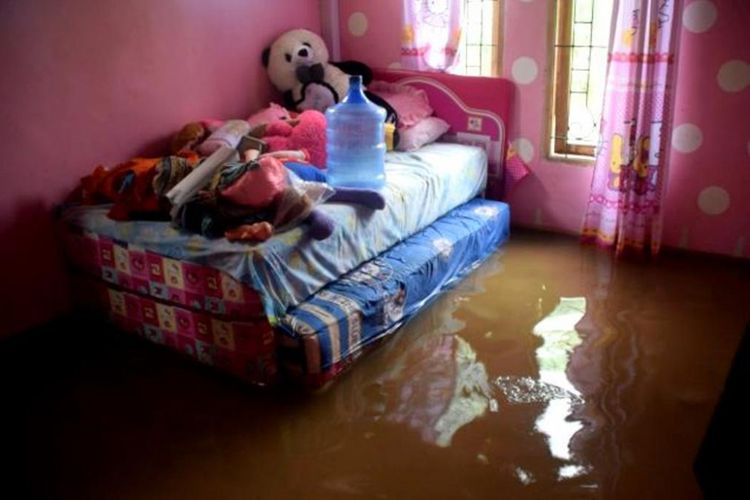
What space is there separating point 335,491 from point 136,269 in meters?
1.18

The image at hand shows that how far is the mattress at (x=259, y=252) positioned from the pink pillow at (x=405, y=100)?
0.55 metres

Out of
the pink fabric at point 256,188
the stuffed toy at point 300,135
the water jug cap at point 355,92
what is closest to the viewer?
the pink fabric at point 256,188

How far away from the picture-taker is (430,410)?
87.7 inches

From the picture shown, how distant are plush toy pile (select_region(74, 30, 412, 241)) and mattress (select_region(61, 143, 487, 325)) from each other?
0.05 m

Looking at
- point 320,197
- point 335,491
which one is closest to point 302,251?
point 320,197

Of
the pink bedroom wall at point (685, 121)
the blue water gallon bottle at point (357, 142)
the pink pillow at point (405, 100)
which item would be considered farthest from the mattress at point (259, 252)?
the pink bedroom wall at point (685, 121)

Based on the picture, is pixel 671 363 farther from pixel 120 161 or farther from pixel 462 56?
pixel 120 161

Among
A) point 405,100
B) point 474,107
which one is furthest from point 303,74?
point 474,107

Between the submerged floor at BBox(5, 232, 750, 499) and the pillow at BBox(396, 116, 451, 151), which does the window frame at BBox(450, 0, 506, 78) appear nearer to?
the pillow at BBox(396, 116, 451, 151)

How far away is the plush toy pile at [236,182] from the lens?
2352 millimetres

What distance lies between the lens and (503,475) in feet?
6.29

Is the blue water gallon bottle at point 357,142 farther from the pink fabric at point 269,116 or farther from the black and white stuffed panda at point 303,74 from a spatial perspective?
the black and white stuffed panda at point 303,74

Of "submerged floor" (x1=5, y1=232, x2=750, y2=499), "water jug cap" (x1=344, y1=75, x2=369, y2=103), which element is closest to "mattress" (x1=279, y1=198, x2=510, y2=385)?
"submerged floor" (x1=5, y1=232, x2=750, y2=499)

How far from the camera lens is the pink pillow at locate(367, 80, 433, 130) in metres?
3.56
